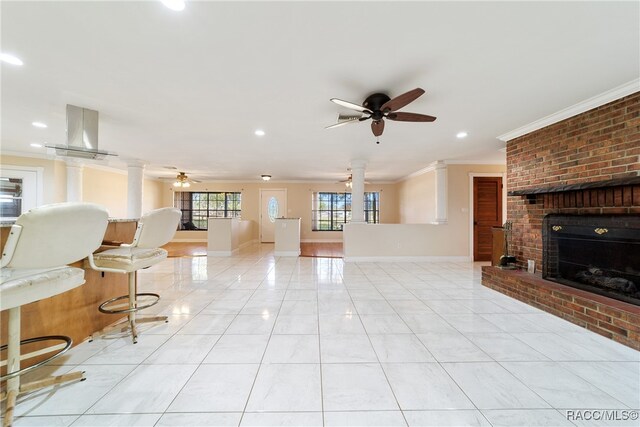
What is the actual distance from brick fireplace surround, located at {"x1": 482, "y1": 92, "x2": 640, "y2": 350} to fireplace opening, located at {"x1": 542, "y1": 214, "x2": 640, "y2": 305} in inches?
5.2

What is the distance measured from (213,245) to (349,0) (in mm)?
6339

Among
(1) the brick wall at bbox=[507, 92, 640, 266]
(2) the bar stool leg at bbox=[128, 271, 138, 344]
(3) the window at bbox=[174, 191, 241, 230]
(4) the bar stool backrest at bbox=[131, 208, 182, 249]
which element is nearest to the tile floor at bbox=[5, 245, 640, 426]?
(2) the bar stool leg at bbox=[128, 271, 138, 344]

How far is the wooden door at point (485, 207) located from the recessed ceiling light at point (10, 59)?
7395 millimetres

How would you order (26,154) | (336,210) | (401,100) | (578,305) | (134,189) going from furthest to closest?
(336,210)
(134,189)
(26,154)
(578,305)
(401,100)

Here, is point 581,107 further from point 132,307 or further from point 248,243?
point 248,243

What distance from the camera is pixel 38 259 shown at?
1283 mm

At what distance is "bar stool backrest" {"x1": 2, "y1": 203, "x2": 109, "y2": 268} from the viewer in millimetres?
1198

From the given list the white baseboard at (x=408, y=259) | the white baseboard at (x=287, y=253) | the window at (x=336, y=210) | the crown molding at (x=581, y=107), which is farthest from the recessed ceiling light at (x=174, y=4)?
the window at (x=336, y=210)

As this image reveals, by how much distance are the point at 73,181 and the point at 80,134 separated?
140 inches

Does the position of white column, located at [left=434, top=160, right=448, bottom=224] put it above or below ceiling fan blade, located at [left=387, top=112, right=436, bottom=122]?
below

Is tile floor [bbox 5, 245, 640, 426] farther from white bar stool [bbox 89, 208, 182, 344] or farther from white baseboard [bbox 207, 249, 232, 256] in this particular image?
white baseboard [bbox 207, 249, 232, 256]

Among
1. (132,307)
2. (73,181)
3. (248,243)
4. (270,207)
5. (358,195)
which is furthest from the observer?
(270,207)

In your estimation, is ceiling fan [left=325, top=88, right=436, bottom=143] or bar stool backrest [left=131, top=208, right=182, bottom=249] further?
ceiling fan [left=325, top=88, right=436, bottom=143]

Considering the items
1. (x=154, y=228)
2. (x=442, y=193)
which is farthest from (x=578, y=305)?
(x=154, y=228)
